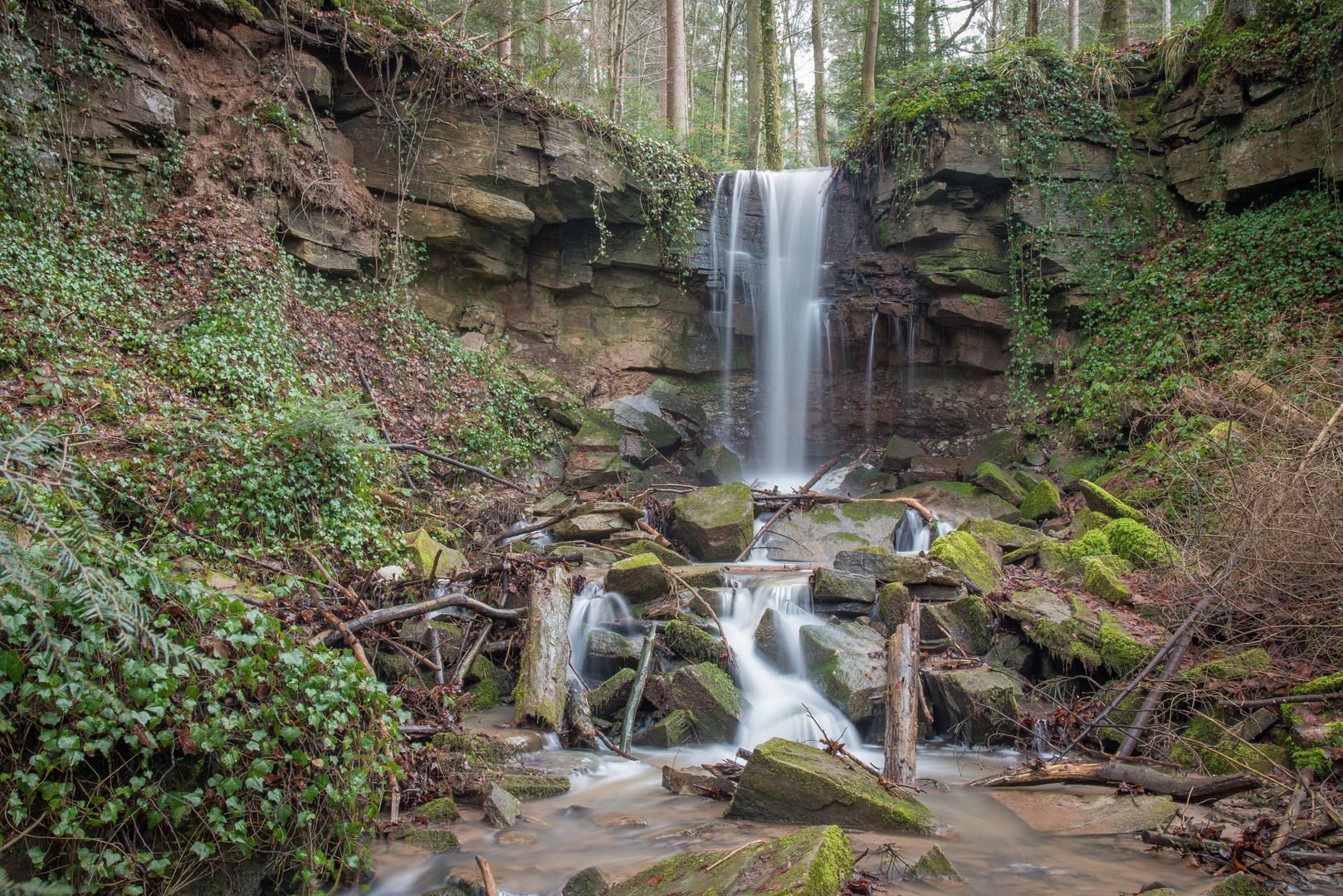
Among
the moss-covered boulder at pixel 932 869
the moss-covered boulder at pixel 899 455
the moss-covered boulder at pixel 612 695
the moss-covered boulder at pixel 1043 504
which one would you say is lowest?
the moss-covered boulder at pixel 612 695

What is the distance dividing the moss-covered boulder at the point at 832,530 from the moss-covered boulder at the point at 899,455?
255 cm

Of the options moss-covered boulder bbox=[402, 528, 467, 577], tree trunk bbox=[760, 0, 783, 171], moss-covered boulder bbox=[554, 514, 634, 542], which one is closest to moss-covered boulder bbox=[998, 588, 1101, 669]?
moss-covered boulder bbox=[554, 514, 634, 542]

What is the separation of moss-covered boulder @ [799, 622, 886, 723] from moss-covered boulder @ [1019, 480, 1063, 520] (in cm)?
440

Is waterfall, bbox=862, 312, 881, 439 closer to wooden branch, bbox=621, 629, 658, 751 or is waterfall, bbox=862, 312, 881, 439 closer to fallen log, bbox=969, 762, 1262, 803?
wooden branch, bbox=621, 629, 658, 751

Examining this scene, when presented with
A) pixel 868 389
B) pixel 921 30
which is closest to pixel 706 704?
pixel 868 389

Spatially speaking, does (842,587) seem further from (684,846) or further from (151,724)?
(151,724)

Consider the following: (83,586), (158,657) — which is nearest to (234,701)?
(158,657)

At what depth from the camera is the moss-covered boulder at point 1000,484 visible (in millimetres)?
9945

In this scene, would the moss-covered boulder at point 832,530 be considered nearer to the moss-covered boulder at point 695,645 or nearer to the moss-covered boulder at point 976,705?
the moss-covered boulder at point 695,645

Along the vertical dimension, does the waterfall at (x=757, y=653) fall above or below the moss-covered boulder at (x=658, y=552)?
below

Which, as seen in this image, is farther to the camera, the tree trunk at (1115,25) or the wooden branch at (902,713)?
the tree trunk at (1115,25)

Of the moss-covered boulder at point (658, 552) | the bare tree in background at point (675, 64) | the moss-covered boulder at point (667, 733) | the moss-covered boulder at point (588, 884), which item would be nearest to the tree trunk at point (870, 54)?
the bare tree in background at point (675, 64)

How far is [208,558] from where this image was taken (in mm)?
4602

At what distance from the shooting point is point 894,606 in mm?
6484
